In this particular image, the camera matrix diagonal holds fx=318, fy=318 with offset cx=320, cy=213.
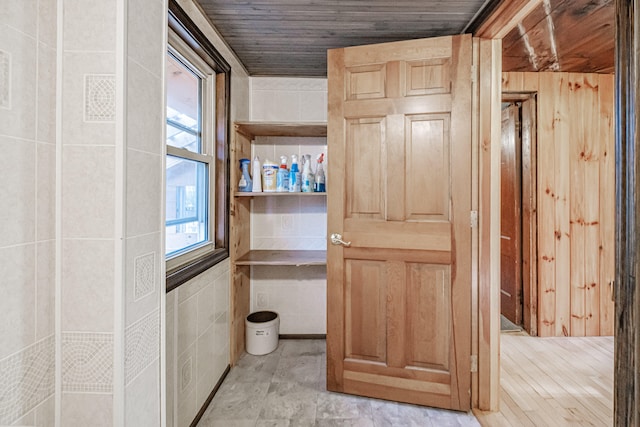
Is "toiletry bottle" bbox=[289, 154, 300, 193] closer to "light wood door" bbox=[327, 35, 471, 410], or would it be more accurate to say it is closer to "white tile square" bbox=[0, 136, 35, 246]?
"light wood door" bbox=[327, 35, 471, 410]

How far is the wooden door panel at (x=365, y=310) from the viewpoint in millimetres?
1875

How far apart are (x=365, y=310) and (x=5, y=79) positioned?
5.82 feet

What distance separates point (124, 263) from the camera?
923 mm

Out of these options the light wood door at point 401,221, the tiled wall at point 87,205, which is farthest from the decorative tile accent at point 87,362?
the light wood door at point 401,221

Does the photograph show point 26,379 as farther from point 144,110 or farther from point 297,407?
point 297,407

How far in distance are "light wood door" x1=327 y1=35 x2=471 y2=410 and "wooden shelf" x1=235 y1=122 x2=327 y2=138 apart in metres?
0.42

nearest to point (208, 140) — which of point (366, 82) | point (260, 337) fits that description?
point (366, 82)

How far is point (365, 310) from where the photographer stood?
6.23 feet

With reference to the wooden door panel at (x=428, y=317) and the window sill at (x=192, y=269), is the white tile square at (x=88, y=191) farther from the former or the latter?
the wooden door panel at (x=428, y=317)

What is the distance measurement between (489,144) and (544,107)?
1.55 metres

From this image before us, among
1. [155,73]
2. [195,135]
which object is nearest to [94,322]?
[155,73]

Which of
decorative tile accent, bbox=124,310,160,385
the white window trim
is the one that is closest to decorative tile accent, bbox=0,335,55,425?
decorative tile accent, bbox=124,310,160,385

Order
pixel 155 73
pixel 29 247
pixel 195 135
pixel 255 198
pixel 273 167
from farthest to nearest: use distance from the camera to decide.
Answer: pixel 255 198
pixel 273 167
pixel 195 135
pixel 155 73
pixel 29 247

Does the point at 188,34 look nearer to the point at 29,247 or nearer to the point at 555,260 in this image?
the point at 29,247
